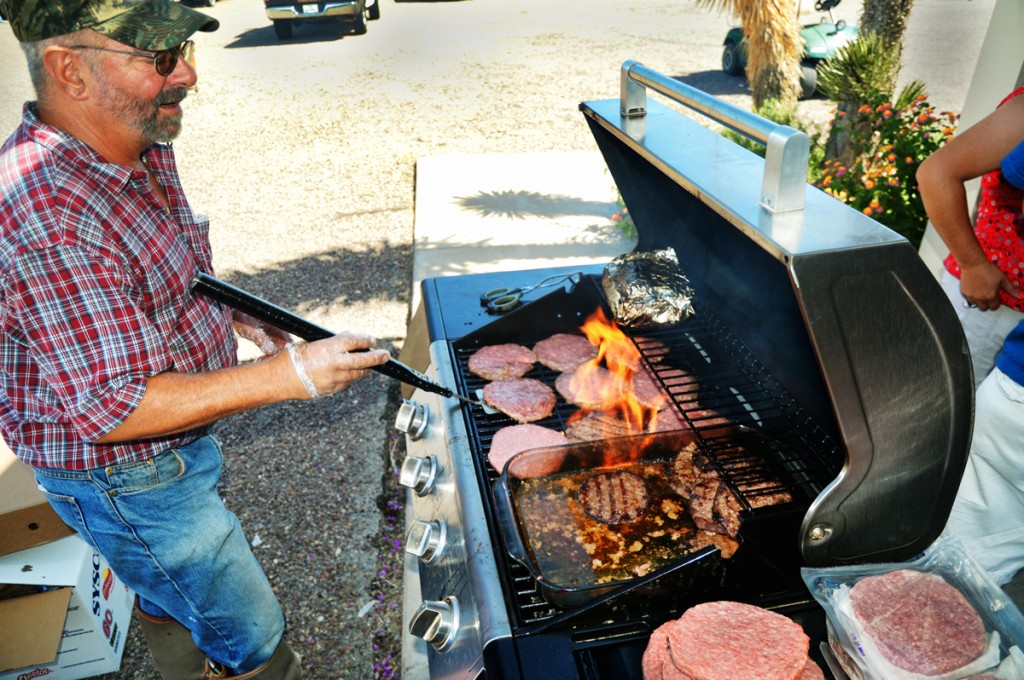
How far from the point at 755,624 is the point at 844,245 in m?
0.89

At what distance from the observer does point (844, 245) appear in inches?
51.3

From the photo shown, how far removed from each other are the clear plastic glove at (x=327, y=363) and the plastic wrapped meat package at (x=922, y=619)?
1279 mm

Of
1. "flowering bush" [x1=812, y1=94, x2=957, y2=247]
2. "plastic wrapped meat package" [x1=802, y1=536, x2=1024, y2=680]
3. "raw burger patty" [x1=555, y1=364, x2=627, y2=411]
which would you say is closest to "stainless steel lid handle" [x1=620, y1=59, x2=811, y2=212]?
"plastic wrapped meat package" [x1=802, y1=536, x2=1024, y2=680]

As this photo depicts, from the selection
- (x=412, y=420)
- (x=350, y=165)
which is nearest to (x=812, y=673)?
(x=412, y=420)

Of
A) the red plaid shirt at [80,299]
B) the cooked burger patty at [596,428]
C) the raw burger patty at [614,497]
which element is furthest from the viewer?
the cooked burger patty at [596,428]

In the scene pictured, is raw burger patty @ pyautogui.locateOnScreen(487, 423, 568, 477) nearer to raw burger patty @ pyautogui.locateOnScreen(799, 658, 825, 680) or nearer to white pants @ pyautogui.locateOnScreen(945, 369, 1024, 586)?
raw burger patty @ pyautogui.locateOnScreen(799, 658, 825, 680)

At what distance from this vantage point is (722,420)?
6.84ft

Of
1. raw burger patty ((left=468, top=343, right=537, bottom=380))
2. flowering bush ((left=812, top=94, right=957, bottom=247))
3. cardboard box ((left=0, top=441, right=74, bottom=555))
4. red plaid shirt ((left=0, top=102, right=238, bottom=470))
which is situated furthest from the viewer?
flowering bush ((left=812, top=94, right=957, bottom=247))

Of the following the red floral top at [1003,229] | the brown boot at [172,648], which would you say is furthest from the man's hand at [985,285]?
the brown boot at [172,648]

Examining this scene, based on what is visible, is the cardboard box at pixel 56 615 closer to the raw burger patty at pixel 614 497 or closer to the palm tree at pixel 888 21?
the raw burger patty at pixel 614 497

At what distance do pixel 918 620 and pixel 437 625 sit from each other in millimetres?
1121

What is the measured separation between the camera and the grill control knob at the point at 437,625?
1727 millimetres

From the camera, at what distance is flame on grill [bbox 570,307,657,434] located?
2387mm

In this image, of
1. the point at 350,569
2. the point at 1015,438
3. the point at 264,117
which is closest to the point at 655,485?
the point at 1015,438
